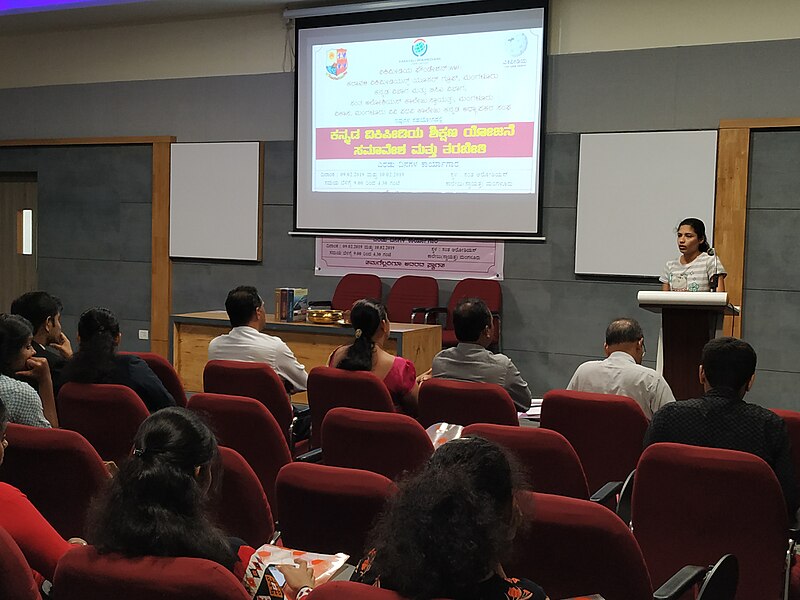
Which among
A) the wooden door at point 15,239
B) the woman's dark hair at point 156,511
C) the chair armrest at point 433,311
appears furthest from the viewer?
the wooden door at point 15,239

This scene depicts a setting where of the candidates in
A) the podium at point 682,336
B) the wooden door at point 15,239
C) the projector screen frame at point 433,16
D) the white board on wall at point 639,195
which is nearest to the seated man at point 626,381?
the podium at point 682,336

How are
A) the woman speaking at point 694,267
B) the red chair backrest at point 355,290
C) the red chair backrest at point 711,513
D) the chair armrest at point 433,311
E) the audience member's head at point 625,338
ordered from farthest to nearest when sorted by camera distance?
the red chair backrest at point 355,290, the chair armrest at point 433,311, the woman speaking at point 694,267, the audience member's head at point 625,338, the red chair backrest at point 711,513

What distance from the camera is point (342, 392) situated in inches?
154

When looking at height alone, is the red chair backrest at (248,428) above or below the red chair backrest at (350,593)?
below

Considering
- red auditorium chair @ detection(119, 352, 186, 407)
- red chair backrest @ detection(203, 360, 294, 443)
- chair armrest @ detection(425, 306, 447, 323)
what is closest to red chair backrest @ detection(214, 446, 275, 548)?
red chair backrest @ detection(203, 360, 294, 443)

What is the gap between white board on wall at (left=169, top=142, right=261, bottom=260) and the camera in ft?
27.6

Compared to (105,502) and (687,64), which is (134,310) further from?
(105,502)

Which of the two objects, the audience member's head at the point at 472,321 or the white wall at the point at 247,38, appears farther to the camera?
the white wall at the point at 247,38

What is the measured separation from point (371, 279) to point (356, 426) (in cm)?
494

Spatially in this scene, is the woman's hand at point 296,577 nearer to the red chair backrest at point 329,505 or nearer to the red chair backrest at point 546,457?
the red chair backrest at point 329,505

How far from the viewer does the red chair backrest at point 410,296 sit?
7.47m

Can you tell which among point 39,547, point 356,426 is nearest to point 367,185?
point 356,426

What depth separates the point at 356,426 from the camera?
288 cm

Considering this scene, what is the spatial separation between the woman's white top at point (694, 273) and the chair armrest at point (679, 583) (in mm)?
3568
